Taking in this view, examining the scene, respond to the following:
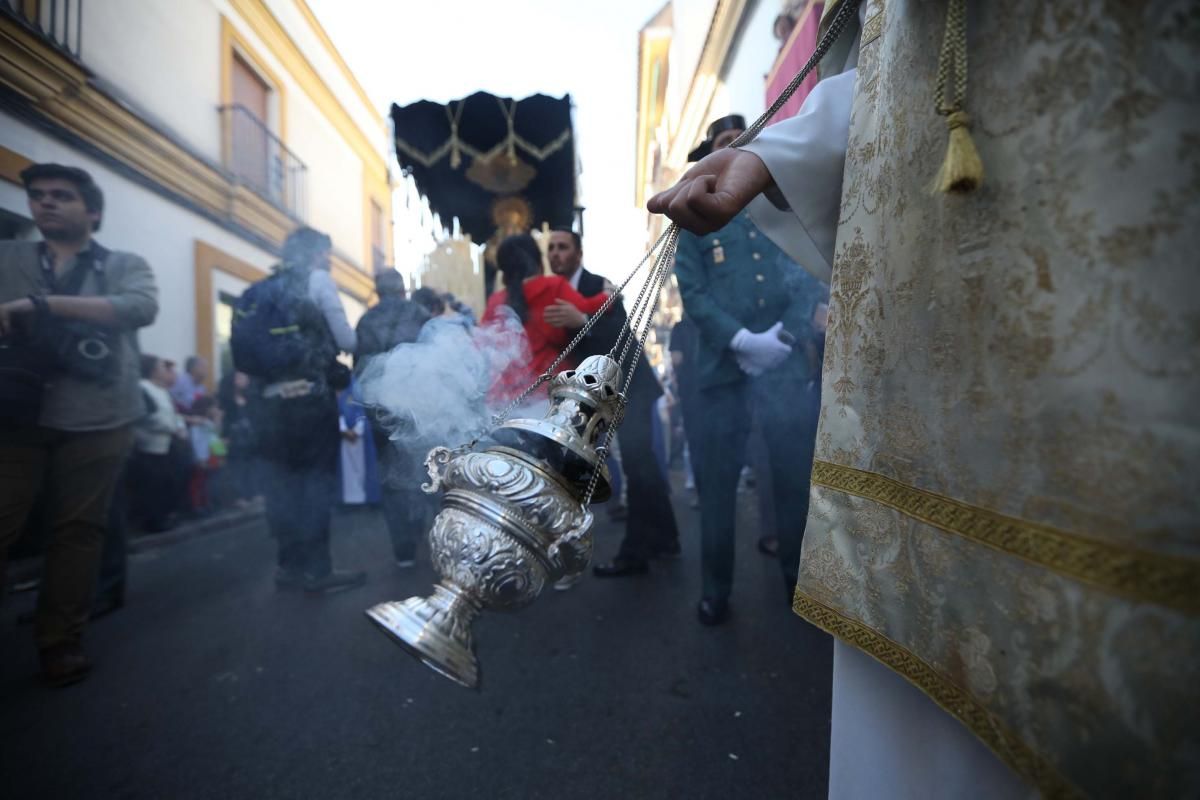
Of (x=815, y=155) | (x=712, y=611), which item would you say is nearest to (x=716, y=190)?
(x=815, y=155)

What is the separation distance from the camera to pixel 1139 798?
523 mm

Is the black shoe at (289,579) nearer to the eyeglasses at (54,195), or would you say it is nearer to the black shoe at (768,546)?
the eyeglasses at (54,195)

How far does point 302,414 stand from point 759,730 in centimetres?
260

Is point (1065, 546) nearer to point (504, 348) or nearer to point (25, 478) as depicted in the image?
point (504, 348)

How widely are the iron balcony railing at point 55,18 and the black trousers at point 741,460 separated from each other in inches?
212

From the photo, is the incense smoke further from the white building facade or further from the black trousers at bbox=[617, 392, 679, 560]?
the white building facade

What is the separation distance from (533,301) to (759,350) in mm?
1266

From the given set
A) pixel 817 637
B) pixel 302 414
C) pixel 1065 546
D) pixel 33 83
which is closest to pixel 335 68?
pixel 33 83

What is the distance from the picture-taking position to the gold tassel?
0.64 m

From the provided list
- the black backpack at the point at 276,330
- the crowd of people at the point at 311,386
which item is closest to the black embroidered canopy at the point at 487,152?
the crowd of people at the point at 311,386

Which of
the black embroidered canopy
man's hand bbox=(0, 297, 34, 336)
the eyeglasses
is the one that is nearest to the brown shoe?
man's hand bbox=(0, 297, 34, 336)

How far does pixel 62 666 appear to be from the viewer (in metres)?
2.23

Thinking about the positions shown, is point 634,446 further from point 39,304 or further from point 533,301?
point 39,304

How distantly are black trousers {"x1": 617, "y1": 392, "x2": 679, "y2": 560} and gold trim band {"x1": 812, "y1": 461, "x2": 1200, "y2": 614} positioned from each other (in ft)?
8.11
